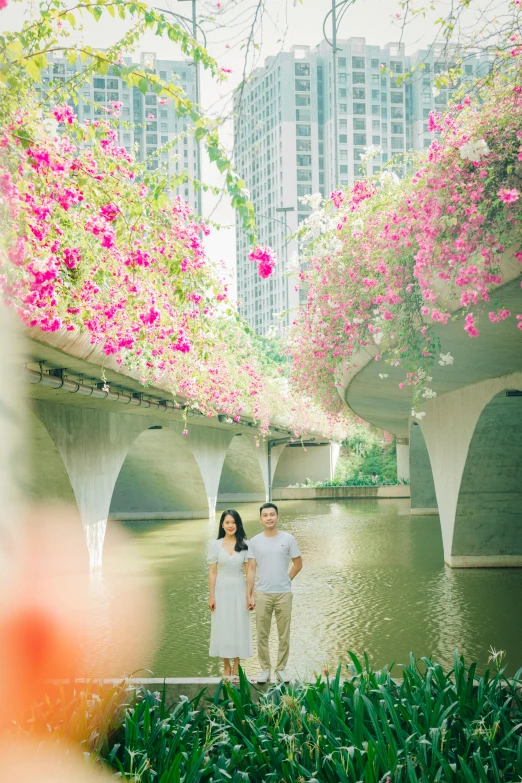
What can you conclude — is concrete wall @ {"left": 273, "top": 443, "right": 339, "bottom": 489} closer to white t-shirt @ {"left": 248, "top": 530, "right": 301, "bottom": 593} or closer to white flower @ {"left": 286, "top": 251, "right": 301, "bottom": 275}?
white flower @ {"left": 286, "top": 251, "right": 301, "bottom": 275}

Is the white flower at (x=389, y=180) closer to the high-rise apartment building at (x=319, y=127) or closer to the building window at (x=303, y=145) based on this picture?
the high-rise apartment building at (x=319, y=127)

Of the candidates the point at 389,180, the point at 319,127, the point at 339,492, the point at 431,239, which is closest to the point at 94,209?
the point at 431,239

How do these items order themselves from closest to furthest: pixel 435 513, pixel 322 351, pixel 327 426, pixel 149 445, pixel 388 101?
1. pixel 322 351
2. pixel 149 445
3. pixel 435 513
4. pixel 327 426
5. pixel 388 101

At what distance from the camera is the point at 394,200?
9977 millimetres

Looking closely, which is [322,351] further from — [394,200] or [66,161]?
[66,161]

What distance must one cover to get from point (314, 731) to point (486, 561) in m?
11.0

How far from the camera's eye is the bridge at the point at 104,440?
35.9 ft

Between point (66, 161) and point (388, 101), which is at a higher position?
point (388, 101)

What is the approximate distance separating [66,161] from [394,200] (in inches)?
203

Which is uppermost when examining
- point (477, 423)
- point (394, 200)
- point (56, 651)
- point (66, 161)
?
point (394, 200)

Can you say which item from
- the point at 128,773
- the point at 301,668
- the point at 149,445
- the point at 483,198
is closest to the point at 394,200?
the point at 483,198

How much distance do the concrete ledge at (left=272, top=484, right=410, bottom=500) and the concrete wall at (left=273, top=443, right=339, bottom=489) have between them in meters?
5.06

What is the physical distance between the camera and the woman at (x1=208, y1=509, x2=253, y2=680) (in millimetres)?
6730

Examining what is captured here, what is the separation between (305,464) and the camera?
48.2 meters
